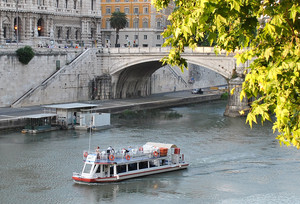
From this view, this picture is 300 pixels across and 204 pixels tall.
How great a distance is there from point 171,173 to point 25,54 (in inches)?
892

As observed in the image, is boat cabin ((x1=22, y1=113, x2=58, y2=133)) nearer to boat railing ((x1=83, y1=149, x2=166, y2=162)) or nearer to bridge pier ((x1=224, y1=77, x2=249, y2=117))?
boat railing ((x1=83, y1=149, x2=166, y2=162))

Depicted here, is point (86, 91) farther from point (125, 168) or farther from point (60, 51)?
point (125, 168)

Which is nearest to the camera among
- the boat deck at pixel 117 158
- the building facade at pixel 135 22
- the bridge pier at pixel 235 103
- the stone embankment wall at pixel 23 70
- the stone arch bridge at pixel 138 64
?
the boat deck at pixel 117 158

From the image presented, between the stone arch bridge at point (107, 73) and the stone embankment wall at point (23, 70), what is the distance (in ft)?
1.56

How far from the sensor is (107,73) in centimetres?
5762

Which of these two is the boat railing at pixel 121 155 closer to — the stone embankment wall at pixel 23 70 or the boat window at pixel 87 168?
the boat window at pixel 87 168

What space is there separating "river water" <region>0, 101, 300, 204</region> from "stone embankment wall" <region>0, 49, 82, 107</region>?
27.0 feet

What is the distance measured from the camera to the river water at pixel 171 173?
25.2 metres

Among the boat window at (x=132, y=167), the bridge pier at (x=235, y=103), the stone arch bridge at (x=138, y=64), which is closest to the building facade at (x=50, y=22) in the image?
the stone arch bridge at (x=138, y=64)

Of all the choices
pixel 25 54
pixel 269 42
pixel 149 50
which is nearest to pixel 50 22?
pixel 149 50

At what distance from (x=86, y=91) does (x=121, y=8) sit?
2262cm

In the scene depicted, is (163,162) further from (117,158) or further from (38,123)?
(38,123)

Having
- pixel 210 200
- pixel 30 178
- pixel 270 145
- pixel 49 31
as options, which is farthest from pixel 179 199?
pixel 49 31

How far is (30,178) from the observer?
27.8 metres
